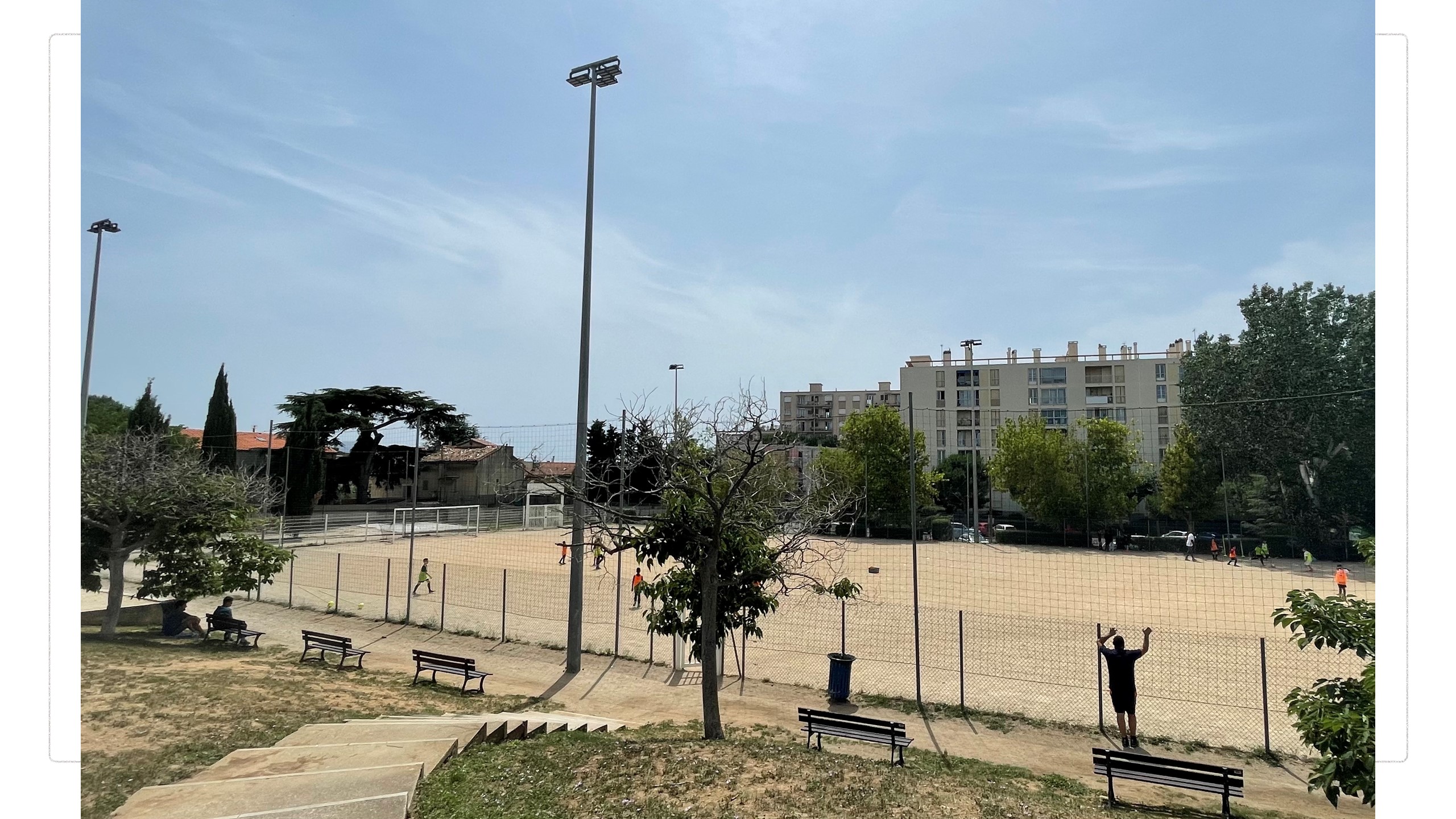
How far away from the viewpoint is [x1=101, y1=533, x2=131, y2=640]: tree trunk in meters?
12.2

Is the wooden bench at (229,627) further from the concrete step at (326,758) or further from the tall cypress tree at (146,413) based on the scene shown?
the tall cypress tree at (146,413)

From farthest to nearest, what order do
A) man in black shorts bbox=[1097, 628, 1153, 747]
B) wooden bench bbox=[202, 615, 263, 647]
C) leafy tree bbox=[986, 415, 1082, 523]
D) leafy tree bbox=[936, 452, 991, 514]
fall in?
leafy tree bbox=[936, 452, 991, 514], leafy tree bbox=[986, 415, 1082, 523], wooden bench bbox=[202, 615, 263, 647], man in black shorts bbox=[1097, 628, 1153, 747]

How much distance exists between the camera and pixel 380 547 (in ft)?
122

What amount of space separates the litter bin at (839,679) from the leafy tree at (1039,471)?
130ft

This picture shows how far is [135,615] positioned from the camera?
48.2 ft

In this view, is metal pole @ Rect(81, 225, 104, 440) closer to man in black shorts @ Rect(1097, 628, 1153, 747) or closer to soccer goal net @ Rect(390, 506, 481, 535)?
man in black shorts @ Rect(1097, 628, 1153, 747)

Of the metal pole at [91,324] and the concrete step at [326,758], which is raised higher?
the metal pole at [91,324]

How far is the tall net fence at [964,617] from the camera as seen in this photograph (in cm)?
1177

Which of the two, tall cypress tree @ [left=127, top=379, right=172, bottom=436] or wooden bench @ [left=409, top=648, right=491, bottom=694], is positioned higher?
tall cypress tree @ [left=127, top=379, right=172, bottom=436]

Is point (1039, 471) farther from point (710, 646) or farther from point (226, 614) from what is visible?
point (710, 646)

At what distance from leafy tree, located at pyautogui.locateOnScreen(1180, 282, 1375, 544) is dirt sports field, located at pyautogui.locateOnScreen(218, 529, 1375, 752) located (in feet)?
15.2

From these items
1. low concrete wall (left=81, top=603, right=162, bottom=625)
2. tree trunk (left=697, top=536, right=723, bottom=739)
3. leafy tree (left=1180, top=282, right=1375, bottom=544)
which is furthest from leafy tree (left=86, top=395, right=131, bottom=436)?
leafy tree (left=1180, top=282, right=1375, bottom=544)

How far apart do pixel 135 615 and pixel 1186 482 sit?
56254mm

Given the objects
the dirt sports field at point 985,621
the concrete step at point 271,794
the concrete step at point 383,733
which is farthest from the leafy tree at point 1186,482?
the concrete step at point 271,794
